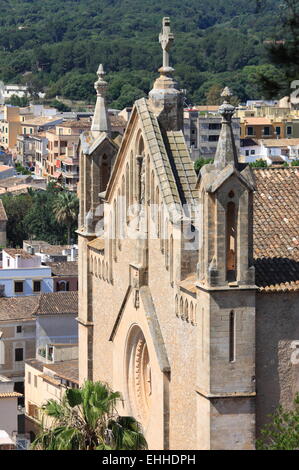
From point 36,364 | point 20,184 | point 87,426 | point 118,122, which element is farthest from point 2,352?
point 118,122

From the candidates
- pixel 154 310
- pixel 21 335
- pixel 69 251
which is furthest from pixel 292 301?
pixel 69 251

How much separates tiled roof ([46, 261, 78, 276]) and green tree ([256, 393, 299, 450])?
47.3 m

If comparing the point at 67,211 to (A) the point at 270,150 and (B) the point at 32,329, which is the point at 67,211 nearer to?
(A) the point at 270,150

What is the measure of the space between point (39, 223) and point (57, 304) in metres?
51.0

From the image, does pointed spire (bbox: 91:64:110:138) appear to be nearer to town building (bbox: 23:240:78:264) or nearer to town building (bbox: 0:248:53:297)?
town building (bbox: 0:248:53:297)

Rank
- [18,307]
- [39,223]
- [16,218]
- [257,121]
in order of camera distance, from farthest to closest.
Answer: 1. [257,121]
2. [16,218]
3. [39,223]
4. [18,307]

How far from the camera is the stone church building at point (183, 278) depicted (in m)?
30.2

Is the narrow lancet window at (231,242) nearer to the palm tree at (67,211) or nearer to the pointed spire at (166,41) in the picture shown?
the pointed spire at (166,41)

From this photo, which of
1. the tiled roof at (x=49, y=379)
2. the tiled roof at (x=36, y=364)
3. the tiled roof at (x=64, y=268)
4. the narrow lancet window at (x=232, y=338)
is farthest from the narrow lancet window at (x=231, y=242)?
the tiled roof at (x=64, y=268)

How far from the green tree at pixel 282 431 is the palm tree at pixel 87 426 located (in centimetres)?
233

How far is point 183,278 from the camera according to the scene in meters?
32.4

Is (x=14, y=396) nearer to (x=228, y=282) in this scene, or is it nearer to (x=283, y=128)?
(x=228, y=282)

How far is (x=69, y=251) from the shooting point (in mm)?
88938

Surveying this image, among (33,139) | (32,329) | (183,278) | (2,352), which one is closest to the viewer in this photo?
(183,278)
